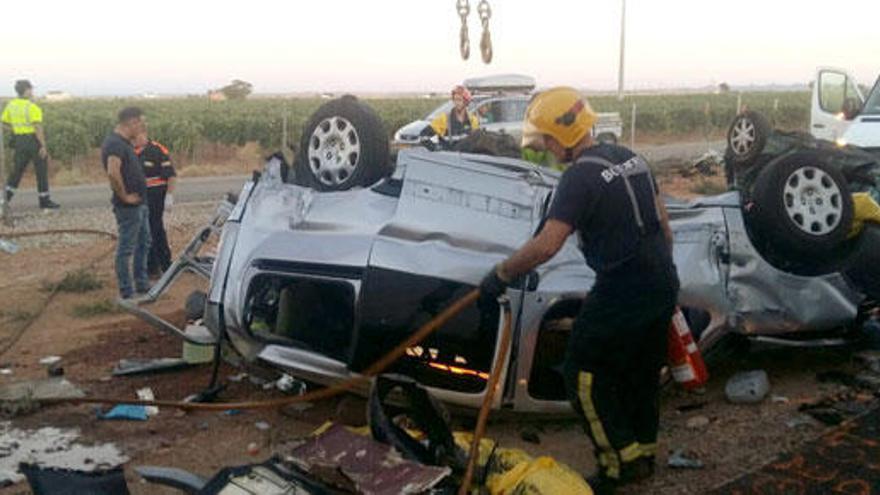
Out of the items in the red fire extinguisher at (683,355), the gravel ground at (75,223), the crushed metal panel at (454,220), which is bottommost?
the gravel ground at (75,223)

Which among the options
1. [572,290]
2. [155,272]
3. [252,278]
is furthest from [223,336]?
[155,272]

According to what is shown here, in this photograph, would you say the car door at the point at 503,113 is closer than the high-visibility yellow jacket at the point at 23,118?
No

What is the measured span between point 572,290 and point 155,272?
19.1 ft

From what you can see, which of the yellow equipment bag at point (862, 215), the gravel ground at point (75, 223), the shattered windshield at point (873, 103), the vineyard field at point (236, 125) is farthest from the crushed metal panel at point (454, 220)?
the vineyard field at point (236, 125)

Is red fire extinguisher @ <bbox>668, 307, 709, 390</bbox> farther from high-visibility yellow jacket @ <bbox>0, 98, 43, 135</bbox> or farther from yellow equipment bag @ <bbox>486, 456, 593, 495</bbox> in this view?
high-visibility yellow jacket @ <bbox>0, 98, 43, 135</bbox>

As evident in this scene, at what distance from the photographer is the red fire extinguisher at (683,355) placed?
4.43m

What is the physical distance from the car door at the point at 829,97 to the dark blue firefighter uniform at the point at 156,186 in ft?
25.0

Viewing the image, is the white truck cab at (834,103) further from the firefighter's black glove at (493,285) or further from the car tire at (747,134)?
the firefighter's black glove at (493,285)

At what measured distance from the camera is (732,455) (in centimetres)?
460

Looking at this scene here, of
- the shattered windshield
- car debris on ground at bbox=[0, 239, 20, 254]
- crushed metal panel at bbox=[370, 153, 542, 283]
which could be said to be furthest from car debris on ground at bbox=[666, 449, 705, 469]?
car debris on ground at bbox=[0, 239, 20, 254]

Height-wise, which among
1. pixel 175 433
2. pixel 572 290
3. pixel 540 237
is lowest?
pixel 175 433

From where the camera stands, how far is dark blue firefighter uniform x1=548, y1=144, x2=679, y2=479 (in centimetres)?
393

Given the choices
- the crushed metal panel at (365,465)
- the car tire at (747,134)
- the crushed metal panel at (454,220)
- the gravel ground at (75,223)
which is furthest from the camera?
the gravel ground at (75,223)

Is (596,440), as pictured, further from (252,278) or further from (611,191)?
(252,278)
